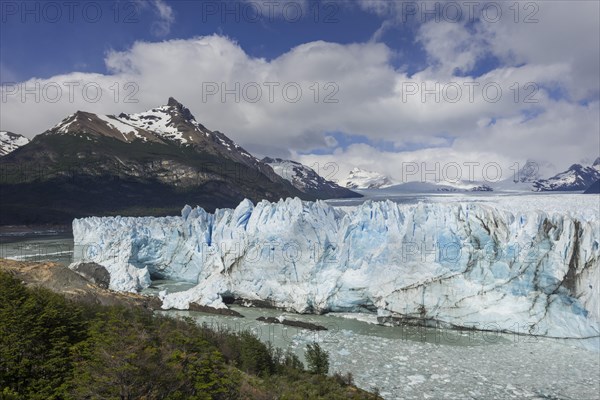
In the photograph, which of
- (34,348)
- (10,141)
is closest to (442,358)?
(34,348)

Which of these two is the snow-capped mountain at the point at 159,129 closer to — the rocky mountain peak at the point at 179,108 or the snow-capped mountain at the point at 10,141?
the rocky mountain peak at the point at 179,108

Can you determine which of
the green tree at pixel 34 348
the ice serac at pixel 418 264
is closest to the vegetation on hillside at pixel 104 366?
the green tree at pixel 34 348

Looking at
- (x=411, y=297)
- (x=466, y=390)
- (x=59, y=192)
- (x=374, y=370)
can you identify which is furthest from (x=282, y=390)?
(x=59, y=192)

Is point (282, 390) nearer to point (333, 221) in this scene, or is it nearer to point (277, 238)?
point (277, 238)

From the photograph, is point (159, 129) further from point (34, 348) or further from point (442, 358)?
point (34, 348)

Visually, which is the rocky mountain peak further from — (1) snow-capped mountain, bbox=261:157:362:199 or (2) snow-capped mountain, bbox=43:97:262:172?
(1) snow-capped mountain, bbox=261:157:362:199

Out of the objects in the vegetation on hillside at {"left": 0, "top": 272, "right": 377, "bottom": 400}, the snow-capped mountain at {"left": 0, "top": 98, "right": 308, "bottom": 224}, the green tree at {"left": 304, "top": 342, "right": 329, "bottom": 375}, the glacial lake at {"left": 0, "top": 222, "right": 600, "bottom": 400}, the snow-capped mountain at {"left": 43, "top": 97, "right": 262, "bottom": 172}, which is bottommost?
the glacial lake at {"left": 0, "top": 222, "right": 600, "bottom": 400}

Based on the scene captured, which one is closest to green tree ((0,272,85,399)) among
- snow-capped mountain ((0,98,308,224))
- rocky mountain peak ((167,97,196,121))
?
snow-capped mountain ((0,98,308,224))

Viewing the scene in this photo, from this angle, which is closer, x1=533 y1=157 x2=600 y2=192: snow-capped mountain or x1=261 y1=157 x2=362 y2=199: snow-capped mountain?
x1=533 y1=157 x2=600 y2=192: snow-capped mountain
